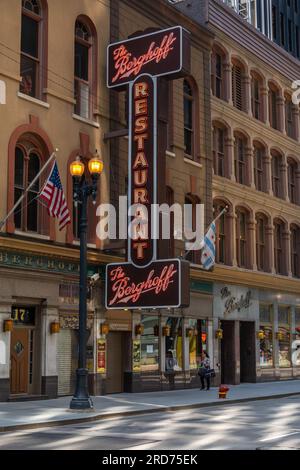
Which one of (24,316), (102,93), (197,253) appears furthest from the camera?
(197,253)

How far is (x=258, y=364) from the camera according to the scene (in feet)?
127

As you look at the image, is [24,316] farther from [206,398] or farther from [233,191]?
[233,191]

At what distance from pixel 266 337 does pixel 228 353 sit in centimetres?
387

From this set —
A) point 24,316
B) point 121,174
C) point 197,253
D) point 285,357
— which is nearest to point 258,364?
point 285,357

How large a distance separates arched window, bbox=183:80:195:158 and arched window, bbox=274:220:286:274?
32.6ft

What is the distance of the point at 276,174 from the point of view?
43.5 meters

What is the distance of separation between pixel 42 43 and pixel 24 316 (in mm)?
9891

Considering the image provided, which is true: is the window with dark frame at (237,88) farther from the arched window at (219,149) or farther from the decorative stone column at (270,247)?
the decorative stone column at (270,247)

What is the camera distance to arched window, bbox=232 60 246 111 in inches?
1563

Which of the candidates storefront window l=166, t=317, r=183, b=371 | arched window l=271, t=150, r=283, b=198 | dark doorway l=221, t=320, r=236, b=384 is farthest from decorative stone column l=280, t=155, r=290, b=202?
storefront window l=166, t=317, r=183, b=371

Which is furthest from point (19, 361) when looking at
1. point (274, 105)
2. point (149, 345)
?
point (274, 105)

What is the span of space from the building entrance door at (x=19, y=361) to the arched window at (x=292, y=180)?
79.2 feet

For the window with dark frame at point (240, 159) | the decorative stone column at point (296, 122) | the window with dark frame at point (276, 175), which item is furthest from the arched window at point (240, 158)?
the decorative stone column at point (296, 122)

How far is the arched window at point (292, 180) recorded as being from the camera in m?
44.8
